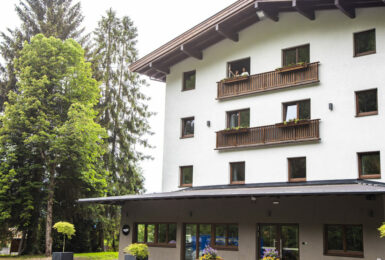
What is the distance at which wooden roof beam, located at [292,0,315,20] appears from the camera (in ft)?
A: 60.3

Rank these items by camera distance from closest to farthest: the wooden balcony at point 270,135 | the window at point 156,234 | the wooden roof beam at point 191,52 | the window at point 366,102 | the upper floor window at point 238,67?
the window at point 366,102 → the wooden balcony at point 270,135 → the window at point 156,234 → the upper floor window at point 238,67 → the wooden roof beam at point 191,52

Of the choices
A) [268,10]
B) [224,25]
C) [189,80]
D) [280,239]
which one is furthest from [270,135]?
[189,80]

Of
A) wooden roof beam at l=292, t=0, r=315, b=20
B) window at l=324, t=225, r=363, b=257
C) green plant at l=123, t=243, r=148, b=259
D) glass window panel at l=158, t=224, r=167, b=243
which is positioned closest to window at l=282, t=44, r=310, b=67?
wooden roof beam at l=292, t=0, r=315, b=20

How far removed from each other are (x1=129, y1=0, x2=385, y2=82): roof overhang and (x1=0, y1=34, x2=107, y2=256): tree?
4832mm

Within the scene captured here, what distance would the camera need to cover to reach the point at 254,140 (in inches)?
782

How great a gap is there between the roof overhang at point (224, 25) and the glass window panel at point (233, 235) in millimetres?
8949

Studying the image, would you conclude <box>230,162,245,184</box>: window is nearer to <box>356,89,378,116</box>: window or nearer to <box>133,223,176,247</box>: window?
<box>133,223,176,247</box>: window

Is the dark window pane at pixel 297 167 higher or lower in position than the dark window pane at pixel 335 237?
higher

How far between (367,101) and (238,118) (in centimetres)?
595

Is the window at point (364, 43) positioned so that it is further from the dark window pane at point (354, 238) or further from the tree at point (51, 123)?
the tree at point (51, 123)

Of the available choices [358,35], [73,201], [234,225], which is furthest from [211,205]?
[73,201]

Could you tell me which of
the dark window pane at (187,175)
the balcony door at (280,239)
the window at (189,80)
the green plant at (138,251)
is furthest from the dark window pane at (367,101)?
the green plant at (138,251)

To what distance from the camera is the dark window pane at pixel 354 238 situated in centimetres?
1547

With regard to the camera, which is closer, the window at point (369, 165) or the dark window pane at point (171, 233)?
the window at point (369, 165)
